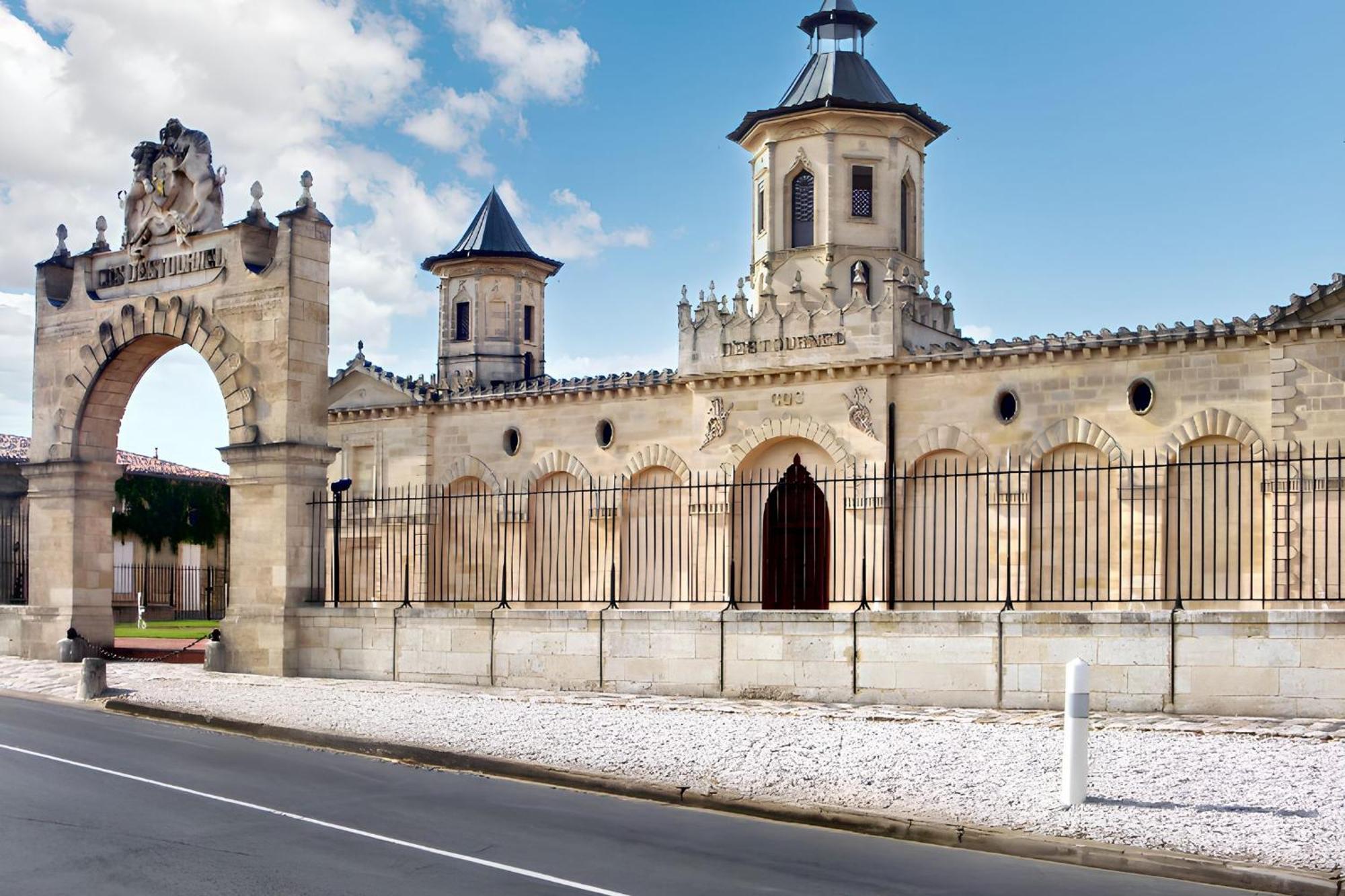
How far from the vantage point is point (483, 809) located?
10.6 m

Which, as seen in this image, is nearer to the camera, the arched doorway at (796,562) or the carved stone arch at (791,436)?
the carved stone arch at (791,436)

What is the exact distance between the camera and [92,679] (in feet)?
59.4

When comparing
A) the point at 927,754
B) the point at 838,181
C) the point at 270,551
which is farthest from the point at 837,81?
the point at 927,754

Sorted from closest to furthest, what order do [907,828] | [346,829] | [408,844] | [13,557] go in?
[408,844] → [346,829] → [907,828] → [13,557]

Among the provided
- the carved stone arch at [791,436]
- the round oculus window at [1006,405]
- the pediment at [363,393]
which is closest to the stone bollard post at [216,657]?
the carved stone arch at [791,436]

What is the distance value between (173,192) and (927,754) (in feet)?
51.1

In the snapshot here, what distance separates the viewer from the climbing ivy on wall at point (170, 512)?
44.9 metres

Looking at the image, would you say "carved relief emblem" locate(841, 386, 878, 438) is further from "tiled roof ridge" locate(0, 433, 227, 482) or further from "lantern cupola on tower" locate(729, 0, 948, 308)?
"tiled roof ridge" locate(0, 433, 227, 482)

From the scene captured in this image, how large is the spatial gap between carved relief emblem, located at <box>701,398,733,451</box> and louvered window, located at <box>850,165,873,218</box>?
5236 mm

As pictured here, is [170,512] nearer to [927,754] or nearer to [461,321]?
[461,321]

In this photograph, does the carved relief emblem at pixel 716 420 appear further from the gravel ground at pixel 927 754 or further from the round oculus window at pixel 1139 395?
the gravel ground at pixel 927 754

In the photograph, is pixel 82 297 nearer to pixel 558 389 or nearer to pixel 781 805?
pixel 558 389

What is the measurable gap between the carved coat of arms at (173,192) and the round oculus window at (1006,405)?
46.9 feet

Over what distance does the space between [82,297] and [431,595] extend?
12583 millimetres
